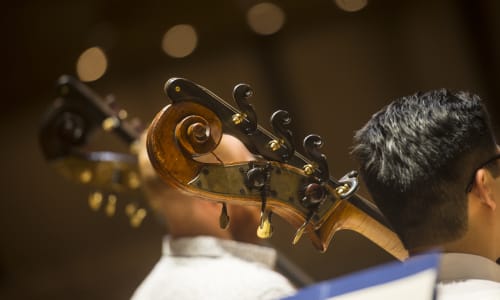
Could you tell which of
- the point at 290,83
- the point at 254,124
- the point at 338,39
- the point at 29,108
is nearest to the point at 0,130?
the point at 29,108

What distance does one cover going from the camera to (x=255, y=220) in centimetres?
213

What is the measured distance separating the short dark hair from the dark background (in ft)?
8.03

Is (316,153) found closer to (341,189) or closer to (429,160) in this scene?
(341,189)

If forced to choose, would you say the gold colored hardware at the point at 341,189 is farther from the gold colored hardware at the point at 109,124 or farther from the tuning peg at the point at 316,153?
the gold colored hardware at the point at 109,124

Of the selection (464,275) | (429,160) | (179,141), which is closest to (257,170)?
(179,141)

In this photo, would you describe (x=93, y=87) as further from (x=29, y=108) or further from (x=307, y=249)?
(x=307, y=249)

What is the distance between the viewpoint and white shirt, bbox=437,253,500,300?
1.36 meters

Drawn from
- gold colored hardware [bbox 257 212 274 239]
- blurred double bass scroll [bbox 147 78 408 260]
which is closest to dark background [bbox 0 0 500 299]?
blurred double bass scroll [bbox 147 78 408 260]

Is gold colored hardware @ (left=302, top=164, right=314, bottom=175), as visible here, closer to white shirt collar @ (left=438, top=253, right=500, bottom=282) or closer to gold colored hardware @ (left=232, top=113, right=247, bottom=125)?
gold colored hardware @ (left=232, top=113, right=247, bottom=125)

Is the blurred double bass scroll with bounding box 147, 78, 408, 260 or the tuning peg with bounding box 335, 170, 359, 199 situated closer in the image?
the blurred double bass scroll with bounding box 147, 78, 408, 260

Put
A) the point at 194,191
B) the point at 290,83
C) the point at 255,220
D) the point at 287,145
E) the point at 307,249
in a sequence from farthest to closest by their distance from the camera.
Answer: the point at 290,83
the point at 307,249
the point at 255,220
the point at 287,145
the point at 194,191

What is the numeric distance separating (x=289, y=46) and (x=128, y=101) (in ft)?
3.31

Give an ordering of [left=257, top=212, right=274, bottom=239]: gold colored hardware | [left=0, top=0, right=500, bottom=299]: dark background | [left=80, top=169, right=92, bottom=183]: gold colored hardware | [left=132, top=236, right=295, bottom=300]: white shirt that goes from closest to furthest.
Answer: [left=257, top=212, right=274, bottom=239]: gold colored hardware, [left=132, top=236, right=295, bottom=300]: white shirt, [left=80, top=169, right=92, bottom=183]: gold colored hardware, [left=0, top=0, right=500, bottom=299]: dark background

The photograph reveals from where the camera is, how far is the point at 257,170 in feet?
4.78
